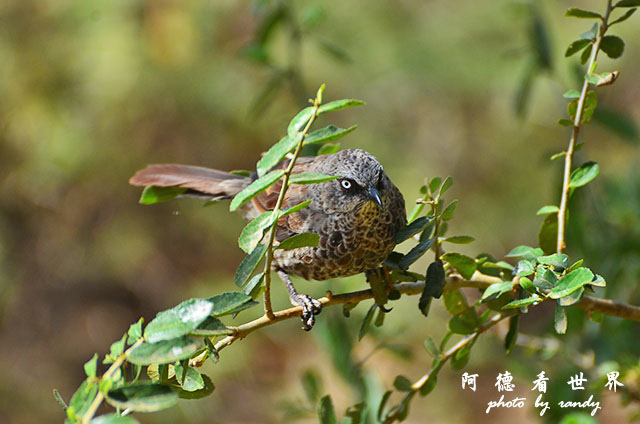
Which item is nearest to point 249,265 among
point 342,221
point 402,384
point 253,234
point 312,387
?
point 253,234

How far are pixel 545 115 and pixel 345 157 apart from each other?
4041mm

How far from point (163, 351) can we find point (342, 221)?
1003 millimetres

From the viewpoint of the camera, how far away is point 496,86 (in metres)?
5.47

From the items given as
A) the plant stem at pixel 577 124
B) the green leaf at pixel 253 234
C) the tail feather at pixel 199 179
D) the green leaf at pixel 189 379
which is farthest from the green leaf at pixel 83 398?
the tail feather at pixel 199 179

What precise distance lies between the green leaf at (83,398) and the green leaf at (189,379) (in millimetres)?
237

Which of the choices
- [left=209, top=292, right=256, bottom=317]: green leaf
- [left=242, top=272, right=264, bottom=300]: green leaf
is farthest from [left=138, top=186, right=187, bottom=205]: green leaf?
[left=209, top=292, right=256, bottom=317]: green leaf

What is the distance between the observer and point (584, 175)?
5.05 feet

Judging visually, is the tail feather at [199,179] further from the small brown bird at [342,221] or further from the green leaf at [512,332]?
the green leaf at [512,332]

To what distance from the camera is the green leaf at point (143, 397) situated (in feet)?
3.33

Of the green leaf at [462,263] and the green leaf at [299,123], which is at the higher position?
the green leaf at [299,123]

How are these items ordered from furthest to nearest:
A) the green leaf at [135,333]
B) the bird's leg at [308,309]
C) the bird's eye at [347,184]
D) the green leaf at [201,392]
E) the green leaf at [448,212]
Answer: the bird's eye at [347,184], the bird's leg at [308,309], the green leaf at [448,212], the green leaf at [201,392], the green leaf at [135,333]

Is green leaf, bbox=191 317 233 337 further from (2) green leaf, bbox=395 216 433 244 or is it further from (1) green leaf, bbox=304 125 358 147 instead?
(2) green leaf, bbox=395 216 433 244

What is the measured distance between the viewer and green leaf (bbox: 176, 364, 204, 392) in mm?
1265

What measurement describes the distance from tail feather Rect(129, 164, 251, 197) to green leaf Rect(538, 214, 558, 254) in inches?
42.0
